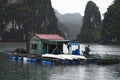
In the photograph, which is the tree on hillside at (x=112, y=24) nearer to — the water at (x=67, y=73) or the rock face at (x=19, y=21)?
the rock face at (x=19, y=21)

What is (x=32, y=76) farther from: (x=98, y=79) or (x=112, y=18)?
(x=112, y=18)

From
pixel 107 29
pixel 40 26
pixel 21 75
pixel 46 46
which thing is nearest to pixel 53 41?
pixel 46 46

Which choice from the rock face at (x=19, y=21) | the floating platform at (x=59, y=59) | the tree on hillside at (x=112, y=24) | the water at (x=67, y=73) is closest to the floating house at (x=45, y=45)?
the floating platform at (x=59, y=59)

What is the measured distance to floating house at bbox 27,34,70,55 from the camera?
58.4 metres

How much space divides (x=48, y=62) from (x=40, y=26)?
140312 millimetres

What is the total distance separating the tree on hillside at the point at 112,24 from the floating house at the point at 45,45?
367 ft

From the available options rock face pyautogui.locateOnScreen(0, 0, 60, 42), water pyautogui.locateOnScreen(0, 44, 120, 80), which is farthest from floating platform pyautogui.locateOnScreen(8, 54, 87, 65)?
rock face pyautogui.locateOnScreen(0, 0, 60, 42)

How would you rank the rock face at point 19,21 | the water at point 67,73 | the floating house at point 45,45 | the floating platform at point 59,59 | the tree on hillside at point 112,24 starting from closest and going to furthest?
1. the water at point 67,73
2. the floating platform at point 59,59
3. the floating house at point 45,45
4. the tree on hillside at point 112,24
5. the rock face at point 19,21

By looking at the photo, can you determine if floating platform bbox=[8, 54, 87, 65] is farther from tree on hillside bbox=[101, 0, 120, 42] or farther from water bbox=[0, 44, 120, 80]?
tree on hillside bbox=[101, 0, 120, 42]

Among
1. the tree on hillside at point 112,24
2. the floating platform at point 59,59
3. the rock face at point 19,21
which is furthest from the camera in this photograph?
the rock face at point 19,21

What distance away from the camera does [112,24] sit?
176625 millimetres

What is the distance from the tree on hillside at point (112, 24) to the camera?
172500 millimetres

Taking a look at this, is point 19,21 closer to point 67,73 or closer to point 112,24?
point 112,24

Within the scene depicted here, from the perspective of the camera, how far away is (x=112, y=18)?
179m
